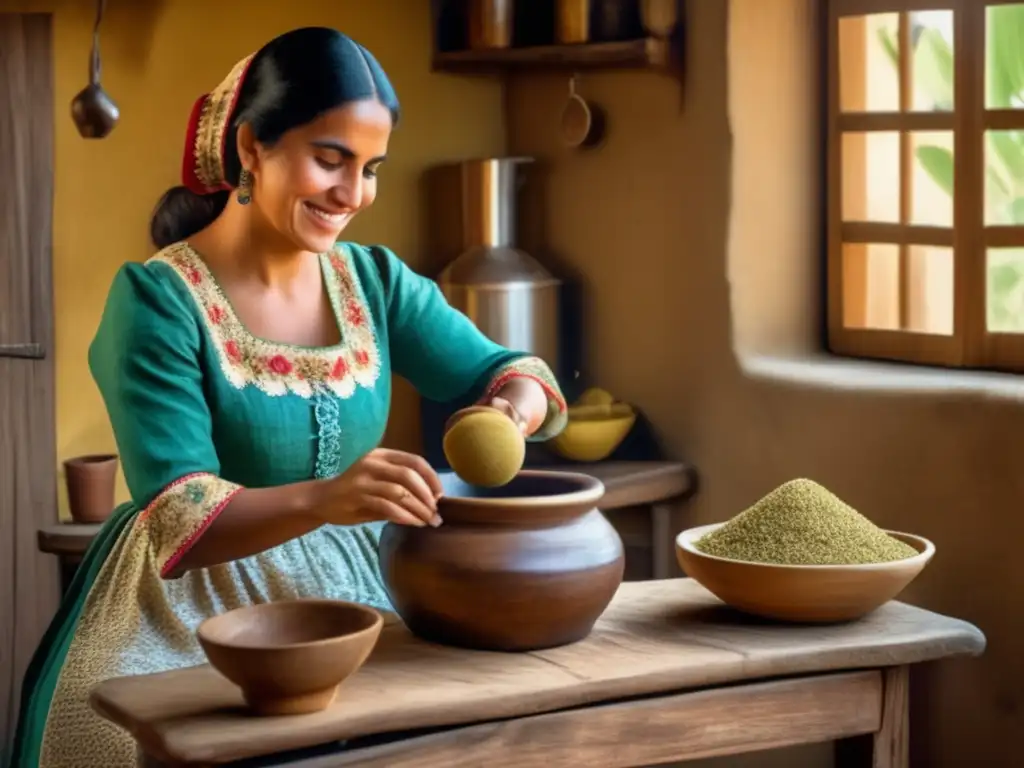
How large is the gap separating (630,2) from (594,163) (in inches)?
14.4

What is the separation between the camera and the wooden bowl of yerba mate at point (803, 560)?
1.89 m

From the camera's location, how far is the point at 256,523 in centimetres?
196

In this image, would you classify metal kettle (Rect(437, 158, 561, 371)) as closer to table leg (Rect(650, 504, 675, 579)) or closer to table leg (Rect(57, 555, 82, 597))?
table leg (Rect(650, 504, 675, 579))

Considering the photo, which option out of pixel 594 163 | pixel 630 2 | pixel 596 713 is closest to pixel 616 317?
pixel 594 163

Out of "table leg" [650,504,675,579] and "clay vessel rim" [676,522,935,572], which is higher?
"clay vessel rim" [676,522,935,572]

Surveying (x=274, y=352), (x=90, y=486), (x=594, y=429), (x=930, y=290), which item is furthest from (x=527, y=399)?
(x=90, y=486)

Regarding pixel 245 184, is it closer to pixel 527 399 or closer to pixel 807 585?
pixel 527 399

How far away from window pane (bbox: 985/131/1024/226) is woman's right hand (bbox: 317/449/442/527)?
147 centimetres

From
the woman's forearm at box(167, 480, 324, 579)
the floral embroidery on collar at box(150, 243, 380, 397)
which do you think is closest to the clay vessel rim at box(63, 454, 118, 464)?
the floral embroidery on collar at box(150, 243, 380, 397)

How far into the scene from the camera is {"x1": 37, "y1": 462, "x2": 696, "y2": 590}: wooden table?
3.11 metres

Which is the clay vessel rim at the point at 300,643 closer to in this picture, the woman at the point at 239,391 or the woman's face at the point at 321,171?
the woman at the point at 239,391

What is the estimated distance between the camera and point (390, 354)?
8.18 feet

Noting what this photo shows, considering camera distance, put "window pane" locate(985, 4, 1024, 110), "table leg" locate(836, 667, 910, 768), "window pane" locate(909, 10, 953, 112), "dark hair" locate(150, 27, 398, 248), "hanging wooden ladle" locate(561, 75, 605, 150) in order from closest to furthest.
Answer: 1. "table leg" locate(836, 667, 910, 768)
2. "dark hair" locate(150, 27, 398, 248)
3. "window pane" locate(985, 4, 1024, 110)
4. "window pane" locate(909, 10, 953, 112)
5. "hanging wooden ladle" locate(561, 75, 605, 150)

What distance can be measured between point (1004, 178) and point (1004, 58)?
21 centimetres
